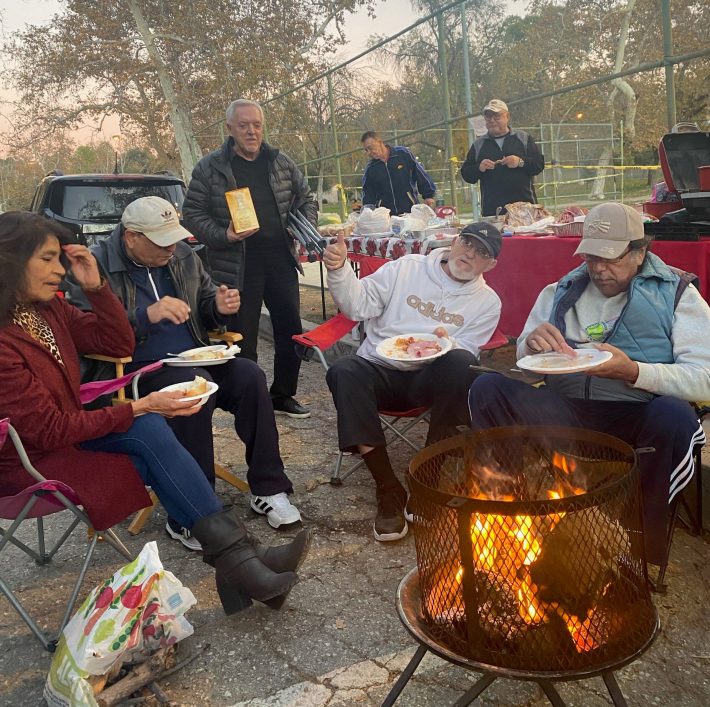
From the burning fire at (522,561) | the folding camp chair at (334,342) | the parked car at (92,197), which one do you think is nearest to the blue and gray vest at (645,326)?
the folding camp chair at (334,342)

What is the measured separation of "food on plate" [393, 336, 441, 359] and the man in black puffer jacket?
144 cm

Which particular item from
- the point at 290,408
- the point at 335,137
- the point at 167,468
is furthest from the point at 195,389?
the point at 335,137

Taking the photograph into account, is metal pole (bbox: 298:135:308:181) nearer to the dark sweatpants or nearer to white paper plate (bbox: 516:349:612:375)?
the dark sweatpants

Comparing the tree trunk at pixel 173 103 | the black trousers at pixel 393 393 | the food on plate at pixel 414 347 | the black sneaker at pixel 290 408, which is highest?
the tree trunk at pixel 173 103

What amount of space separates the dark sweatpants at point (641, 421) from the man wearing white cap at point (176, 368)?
981 millimetres

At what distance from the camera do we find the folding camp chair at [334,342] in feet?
10.8

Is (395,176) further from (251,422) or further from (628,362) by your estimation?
(628,362)

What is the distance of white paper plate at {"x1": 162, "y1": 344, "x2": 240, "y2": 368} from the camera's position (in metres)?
2.95

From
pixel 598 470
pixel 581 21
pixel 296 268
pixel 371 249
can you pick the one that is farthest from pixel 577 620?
pixel 581 21

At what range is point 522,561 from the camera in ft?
5.16

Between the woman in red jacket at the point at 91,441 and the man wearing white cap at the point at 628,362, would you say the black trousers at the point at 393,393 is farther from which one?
the woman in red jacket at the point at 91,441

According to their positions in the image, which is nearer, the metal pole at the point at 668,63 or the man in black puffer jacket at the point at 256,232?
the man in black puffer jacket at the point at 256,232

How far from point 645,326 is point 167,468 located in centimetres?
181

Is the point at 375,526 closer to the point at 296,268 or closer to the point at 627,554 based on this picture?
the point at 627,554
